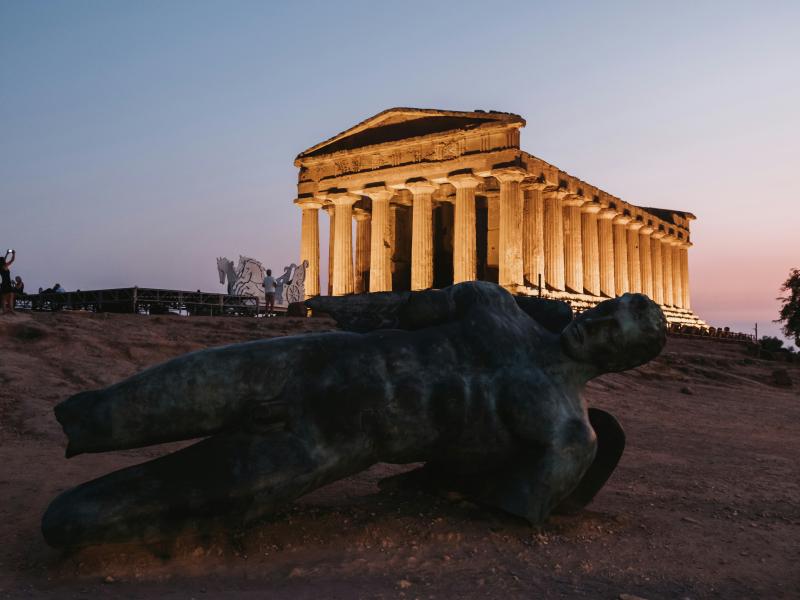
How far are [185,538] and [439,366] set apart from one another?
4.60 feet

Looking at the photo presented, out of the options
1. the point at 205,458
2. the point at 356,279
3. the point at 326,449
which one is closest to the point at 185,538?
the point at 205,458

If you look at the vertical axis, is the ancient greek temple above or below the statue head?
above

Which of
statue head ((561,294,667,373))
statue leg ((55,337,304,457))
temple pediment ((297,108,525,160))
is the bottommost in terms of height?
statue leg ((55,337,304,457))

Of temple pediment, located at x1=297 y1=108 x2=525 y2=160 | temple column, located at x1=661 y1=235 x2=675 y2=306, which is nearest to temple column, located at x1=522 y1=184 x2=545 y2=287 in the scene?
temple pediment, located at x1=297 y1=108 x2=525 y2=160

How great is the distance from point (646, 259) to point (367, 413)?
43589mm

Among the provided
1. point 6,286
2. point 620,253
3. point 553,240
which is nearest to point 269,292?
point 6,286

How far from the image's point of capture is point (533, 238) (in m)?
30.1

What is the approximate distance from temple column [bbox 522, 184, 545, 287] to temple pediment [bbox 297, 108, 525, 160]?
155 inches

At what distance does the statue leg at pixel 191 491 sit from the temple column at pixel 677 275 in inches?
1918

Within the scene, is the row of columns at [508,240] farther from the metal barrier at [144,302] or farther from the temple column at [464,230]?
the metal barrier at [144,302]

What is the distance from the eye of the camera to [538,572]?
9.76ft

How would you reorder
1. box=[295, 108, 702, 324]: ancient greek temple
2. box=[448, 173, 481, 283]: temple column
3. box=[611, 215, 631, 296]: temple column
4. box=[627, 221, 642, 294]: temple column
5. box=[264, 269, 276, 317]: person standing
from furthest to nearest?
box=[627, 221, 642, 294]: temple column
box=[611, 215, 631, 296]: temple column
box=[448, 173, 481, 283]: temple column
box=[295, 108, 702, 324]: ancient greek temple
box=[264, 269, 276, 317]: person standing

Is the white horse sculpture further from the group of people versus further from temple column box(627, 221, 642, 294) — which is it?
temple column box(627, 221, 642, 294)

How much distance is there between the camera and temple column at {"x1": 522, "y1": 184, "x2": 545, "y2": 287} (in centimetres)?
2986
